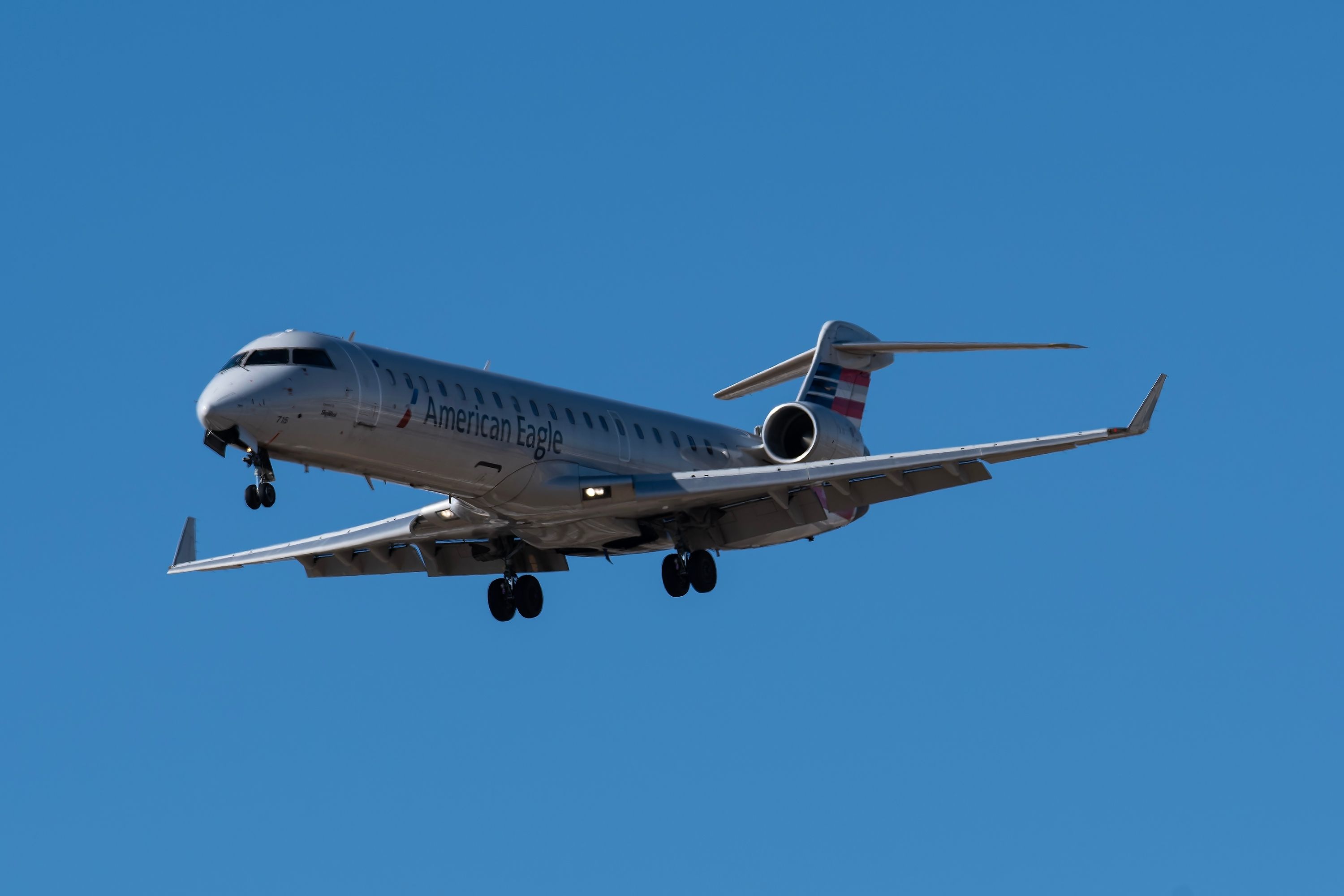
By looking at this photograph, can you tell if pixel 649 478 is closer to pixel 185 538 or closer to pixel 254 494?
pixel 254 494

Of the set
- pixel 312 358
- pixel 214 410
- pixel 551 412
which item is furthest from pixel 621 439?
pixel 214 410

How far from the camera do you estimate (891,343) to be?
110ft

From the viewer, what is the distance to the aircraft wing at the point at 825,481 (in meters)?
27.5

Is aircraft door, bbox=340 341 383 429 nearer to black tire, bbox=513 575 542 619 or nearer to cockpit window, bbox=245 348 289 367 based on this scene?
cockpit window, bbox=245 348 289 367

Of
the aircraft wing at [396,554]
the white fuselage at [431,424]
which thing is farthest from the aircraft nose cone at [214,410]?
the aircraft wing at [396,554]

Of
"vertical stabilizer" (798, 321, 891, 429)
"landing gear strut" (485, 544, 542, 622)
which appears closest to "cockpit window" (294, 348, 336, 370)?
"landing gear strut" (485, 544, 542, 622)

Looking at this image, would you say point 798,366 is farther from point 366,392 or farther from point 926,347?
point 366,392

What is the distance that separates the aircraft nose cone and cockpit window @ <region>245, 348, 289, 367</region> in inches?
25.2

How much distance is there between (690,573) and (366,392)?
21.2ft

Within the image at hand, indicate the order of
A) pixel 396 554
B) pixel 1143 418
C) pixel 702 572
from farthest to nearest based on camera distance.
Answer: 1. pixel 396 554
2. pixel 702 572
3. pixel 1143 418

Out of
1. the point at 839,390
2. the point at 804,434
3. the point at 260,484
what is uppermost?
the point at 839,390

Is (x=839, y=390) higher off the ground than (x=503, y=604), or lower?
higher

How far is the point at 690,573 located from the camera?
30078mm

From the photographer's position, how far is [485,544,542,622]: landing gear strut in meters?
31.5
